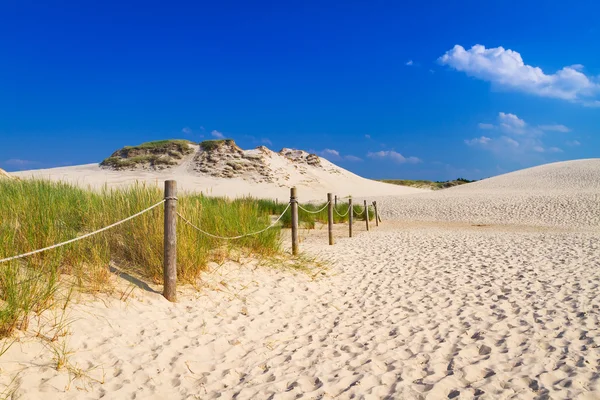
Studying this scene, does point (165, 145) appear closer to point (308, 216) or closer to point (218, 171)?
point (218, 171)

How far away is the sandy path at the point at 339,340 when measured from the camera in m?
2.84

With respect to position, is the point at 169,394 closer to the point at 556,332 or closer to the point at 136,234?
the point at 136,234

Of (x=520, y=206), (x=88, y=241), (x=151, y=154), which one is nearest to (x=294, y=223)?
(x=88, y=241)

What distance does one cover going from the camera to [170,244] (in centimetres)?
412

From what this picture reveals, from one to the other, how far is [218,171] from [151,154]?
23.1ft

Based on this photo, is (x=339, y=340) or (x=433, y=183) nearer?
(x=339, y=340)

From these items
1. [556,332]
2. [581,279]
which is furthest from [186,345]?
[581,279]

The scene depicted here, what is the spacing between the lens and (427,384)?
291cm

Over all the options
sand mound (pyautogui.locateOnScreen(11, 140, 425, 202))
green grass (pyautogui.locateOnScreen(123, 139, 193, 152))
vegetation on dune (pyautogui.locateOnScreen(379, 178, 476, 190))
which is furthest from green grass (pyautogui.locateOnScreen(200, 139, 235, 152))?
vegetation on dune (pyautogui.locateOnScreen(379, 178, 476, 190))

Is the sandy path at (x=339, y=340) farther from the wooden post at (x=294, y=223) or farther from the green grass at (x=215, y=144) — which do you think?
the green grass at (x=215, y=144)

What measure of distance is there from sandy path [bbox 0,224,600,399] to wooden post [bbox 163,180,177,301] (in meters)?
0.16

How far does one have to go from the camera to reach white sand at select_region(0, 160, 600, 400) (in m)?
2.82

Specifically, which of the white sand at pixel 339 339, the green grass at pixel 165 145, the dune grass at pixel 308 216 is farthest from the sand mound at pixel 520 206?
the green grass at pixel 165 145

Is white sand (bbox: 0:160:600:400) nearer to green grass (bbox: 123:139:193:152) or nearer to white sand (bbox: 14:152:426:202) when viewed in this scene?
white sand (bbox: 14:152:426:202)
